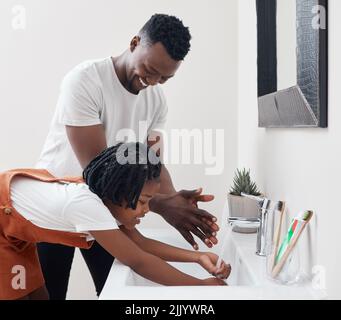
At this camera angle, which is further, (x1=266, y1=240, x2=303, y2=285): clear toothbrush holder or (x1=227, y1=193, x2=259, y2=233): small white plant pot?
(x1=227, y1=193, x2=259, y2=233): small white plant pot

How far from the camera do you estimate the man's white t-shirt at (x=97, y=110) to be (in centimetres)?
102

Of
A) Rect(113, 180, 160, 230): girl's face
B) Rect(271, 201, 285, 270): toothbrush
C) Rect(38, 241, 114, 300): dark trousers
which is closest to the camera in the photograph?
Rect(271, 201, 285, 270): toothbrush

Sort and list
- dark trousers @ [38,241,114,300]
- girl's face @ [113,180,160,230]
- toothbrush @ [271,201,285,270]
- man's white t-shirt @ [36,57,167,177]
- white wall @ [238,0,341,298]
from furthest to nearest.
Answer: dark trousers @ [38,241,114,300] → man's white t-shirt @ [36,57,167,177] → girl's face @ [113,180,160,230] → toothbrush @ [271,201,285,270] → white wall @ [238,0,341,298]

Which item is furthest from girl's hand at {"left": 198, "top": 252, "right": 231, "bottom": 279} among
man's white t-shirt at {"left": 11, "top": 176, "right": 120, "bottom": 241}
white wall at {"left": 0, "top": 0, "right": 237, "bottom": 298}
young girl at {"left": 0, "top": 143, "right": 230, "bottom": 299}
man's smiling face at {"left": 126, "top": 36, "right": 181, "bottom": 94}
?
white wall at {"left": 0, "top": 0, "right": 237, "bottom": 298}

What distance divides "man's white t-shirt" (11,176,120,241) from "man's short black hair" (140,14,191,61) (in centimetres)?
37

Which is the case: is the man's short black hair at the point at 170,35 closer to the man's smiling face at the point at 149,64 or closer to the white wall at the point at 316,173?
the man's smiling face at the point at 149,64

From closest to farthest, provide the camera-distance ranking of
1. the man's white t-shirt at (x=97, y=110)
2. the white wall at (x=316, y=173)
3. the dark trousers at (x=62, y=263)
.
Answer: the white wall at (x=316, y=173), the man's white t-shirt at (x=97, y=110), the dark trousers at (x=62, y=263)

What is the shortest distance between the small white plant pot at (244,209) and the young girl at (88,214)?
24 centimetres

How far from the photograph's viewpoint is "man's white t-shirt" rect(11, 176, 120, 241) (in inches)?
31.5

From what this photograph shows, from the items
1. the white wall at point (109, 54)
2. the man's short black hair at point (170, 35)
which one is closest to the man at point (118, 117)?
the man's short black hair at point (170, 35)

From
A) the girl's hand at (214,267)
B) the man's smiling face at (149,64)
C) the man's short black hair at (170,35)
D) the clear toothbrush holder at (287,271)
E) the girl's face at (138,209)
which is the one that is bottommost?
the girl's hand at (214,267)

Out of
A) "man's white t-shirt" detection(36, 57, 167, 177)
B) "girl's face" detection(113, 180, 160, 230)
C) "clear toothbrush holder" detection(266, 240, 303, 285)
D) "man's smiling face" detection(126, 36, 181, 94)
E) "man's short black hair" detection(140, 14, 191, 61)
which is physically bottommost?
"clear toothbrush holder" detection(266, 240, 303, 285)

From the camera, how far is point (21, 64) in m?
1.63

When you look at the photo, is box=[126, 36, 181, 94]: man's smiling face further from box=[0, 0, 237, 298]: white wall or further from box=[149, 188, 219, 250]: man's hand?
box=[0, 0, 237, 298]: white wall
